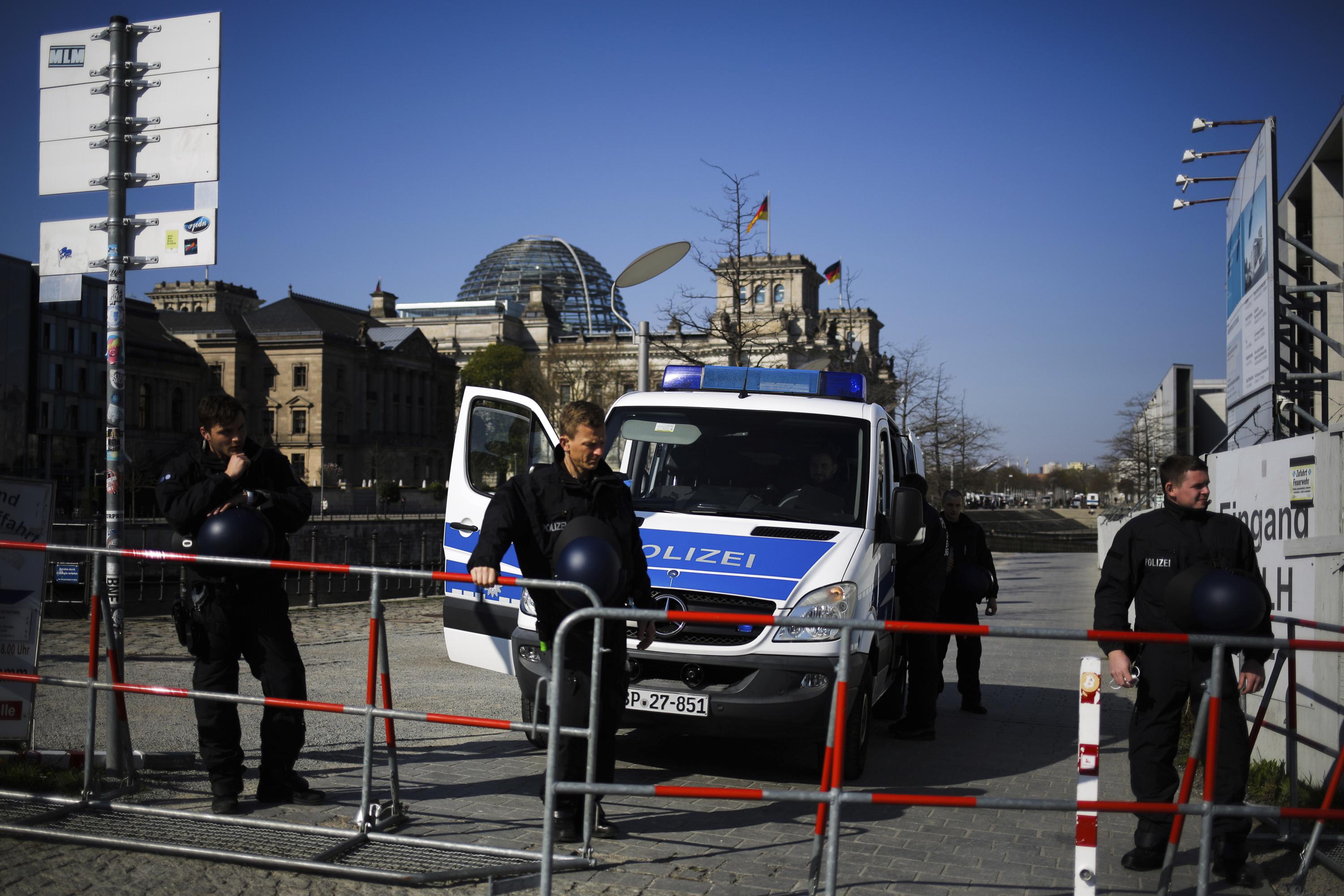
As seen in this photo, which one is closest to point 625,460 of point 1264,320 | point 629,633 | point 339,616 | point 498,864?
point 629,633

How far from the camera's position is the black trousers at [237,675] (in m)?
5.62

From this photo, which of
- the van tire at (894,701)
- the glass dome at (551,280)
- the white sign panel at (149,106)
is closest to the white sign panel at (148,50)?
the white sign panel at (149,106)

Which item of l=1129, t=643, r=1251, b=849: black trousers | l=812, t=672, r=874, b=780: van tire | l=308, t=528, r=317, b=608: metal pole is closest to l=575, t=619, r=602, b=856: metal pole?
l=812, t=672, r=874, b=780: van tire

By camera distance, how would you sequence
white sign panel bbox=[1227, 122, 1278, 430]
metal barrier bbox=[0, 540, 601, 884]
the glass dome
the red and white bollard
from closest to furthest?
1. the red and white bollard
2. metal barrier bbox=[0, 540, 601, 884]
3. white sign panel bbox=[1227, 122, 1278, 430]
4. the glass dome

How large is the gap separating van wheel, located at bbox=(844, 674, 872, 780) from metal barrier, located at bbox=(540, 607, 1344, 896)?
2247 millimetres

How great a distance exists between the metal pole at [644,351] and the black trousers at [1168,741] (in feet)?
27.4

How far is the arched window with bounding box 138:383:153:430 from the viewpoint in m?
95.5

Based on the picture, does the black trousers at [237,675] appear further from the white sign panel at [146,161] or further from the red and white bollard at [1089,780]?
the red and white bollard at [1089,780]

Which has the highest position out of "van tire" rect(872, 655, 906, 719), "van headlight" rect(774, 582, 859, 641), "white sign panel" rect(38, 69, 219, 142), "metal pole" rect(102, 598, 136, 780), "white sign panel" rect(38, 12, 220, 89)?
"white sign panel" rect(38, 12, 220, 89)

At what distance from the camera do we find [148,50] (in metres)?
6.95

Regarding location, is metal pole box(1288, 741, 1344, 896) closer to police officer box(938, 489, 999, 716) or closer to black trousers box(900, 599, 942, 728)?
black trousers box(900, 599, 942, 728)

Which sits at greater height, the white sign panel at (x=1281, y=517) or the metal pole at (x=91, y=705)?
the white sign panel at (x=1281, y=517)

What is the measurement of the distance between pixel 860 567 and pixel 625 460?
7.11ft

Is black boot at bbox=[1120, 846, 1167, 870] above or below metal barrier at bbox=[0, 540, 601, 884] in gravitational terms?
below
